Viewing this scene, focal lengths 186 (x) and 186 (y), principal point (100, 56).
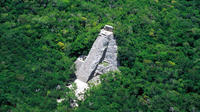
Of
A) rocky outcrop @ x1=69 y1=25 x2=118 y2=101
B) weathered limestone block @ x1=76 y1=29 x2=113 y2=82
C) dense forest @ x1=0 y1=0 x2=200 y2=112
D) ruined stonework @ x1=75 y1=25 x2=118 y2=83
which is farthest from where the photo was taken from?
ruined stonework @ x1=75 y1=25 x2=118 y2=83

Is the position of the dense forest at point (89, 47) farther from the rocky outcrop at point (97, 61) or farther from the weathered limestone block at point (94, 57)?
the weathered limestone block at point (94, 57)

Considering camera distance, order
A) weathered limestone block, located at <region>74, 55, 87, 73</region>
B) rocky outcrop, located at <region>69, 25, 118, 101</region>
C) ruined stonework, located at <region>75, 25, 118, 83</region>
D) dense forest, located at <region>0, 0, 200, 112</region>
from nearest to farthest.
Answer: dense forest, located at <region>0, 0, 200, 112</region>
rocky outcrop, located at <region>69, 25, 118, 101</region>
ruined stonework, located at <region>75, 25, 118, 83</region>
weathered limestone block, located at <region>74, 55, 87, 73</region>

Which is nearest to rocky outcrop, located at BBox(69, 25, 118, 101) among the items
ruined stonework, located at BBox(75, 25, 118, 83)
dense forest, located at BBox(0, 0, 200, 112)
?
ruined stonework, located at BBox(75, 25, 118, 83)

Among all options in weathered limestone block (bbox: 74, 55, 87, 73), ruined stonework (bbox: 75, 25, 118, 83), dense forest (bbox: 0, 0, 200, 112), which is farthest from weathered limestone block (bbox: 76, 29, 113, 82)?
dense forest (bbox: 0, 0, 200, 112)

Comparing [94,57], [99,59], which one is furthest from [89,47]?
[99,59]

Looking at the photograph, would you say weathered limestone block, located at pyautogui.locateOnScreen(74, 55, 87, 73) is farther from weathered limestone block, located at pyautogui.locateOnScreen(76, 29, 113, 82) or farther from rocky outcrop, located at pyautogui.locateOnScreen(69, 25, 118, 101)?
weathered limestone block, located at pyautogui.locateOnScreen(76, 29, 113, 82)

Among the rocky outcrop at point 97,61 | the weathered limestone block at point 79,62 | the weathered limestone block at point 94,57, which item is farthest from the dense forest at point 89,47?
the weathered limestone block at point 94,57

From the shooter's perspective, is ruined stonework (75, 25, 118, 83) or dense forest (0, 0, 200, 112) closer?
dense forest (0, 0, 200, 112)
